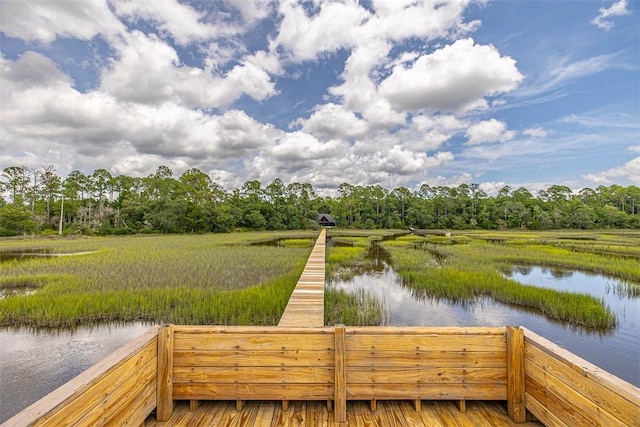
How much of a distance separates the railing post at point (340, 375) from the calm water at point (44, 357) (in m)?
4.46

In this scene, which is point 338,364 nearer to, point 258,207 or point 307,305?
point 307,305

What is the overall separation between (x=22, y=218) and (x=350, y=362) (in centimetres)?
4689

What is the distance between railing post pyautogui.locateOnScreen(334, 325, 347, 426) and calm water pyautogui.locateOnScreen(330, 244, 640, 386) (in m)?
4.58

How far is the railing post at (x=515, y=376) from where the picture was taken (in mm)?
2803

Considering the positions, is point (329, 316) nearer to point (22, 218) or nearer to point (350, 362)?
point (350, 362)

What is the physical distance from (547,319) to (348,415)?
7.31 m

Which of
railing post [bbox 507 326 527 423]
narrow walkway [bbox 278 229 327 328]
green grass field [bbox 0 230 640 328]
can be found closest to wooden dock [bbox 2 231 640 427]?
railing post [bbox 507 326 527 423]

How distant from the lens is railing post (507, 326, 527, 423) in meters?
2.80

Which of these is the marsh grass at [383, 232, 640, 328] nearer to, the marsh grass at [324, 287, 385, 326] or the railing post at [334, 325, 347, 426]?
the marsh grass at [324, 287, 385, 326]

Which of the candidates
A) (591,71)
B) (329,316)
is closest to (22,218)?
(329,316)

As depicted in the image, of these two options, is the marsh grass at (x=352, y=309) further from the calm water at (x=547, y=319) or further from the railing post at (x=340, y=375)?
the railing post at (x=340, y=375)

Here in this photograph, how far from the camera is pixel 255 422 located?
2.75 metres

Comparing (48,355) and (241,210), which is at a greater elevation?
(241,210)

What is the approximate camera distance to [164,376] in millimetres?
2875
